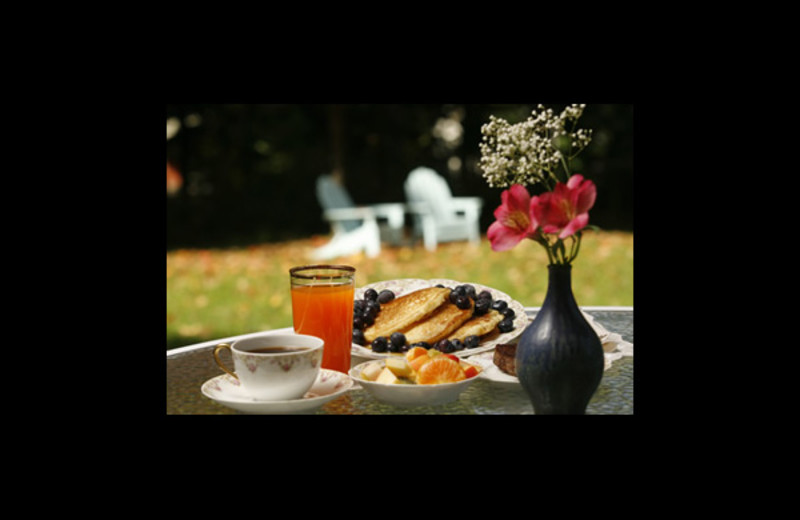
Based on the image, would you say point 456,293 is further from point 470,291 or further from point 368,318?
point 368,318

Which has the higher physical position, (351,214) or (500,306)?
(351,214)

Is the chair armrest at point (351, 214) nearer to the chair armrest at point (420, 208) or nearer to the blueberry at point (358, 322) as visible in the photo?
the chair armrest at point (420, 208)

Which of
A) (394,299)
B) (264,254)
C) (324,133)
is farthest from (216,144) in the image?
(394,299)

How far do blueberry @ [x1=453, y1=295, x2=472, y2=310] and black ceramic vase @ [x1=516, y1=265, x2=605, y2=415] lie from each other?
514 mm

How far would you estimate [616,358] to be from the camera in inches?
64.2

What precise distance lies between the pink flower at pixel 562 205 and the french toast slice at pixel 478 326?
561 millimetres

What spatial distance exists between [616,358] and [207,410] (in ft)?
2.85

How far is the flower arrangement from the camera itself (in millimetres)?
1202

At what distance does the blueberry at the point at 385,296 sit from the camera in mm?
1931

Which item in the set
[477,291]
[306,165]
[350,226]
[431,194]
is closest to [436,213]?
A: [431,194]

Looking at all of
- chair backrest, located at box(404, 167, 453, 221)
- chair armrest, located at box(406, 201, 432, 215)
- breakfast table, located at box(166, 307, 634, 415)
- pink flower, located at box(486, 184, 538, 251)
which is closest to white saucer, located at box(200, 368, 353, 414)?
breakfast table, located at box(166, 307, 634, 415)

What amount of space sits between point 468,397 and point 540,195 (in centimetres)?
50

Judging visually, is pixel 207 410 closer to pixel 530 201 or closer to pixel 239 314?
pixel 530 201

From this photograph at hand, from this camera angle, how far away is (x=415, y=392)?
1.36 meters
